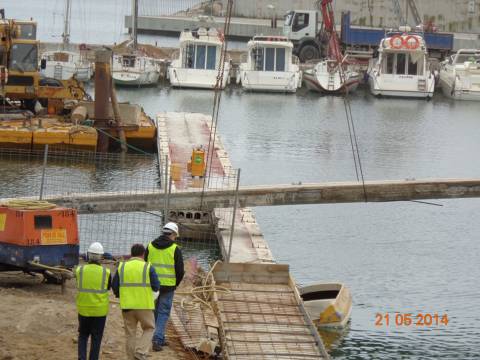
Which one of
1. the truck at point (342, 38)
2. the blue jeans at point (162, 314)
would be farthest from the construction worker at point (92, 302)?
the truck at point (342, 38)

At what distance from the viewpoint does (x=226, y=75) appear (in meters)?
67.1

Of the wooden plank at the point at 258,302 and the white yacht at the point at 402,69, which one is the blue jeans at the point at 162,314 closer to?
the wooden plank at the point at 258,302

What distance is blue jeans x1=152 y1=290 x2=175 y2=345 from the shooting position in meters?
15.4

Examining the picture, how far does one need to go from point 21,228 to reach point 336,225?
44.2 ft

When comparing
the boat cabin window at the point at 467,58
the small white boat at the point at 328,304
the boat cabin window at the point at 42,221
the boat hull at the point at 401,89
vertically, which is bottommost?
the boat hull at the point at 401,89

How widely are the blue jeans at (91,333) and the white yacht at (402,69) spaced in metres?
54.0

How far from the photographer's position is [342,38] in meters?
80.2

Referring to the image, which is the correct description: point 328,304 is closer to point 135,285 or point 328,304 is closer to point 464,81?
point 135,285

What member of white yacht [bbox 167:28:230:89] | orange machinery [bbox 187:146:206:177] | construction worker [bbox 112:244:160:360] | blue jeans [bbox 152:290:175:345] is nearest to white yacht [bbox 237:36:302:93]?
white yacht [bbox 167:28:230:89]

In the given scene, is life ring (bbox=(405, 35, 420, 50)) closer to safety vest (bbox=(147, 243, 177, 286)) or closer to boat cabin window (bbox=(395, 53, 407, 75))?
boat cabin window (bbox=(395, 53, 407, 75))

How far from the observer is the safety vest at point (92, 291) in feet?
46.4

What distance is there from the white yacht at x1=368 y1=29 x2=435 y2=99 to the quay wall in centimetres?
2736
